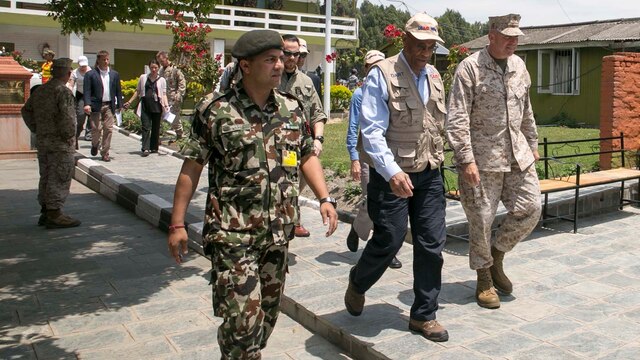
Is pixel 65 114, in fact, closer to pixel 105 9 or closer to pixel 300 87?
pixel 105 9

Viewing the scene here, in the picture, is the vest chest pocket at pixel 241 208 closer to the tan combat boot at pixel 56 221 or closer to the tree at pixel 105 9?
the tree at pixel 105 9

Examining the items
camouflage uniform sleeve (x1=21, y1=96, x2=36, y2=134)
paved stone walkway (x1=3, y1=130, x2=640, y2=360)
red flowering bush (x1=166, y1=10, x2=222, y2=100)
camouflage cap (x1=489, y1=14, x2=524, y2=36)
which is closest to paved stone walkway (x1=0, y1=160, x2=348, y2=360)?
paved stone walkway (x1=3, y1=130, x2=640, y2=360)

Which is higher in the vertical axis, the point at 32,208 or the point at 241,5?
the point at 241,5

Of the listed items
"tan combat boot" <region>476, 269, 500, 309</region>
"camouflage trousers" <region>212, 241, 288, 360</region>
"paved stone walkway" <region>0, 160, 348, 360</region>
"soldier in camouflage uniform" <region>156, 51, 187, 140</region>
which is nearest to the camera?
"camouflage trousers" <region>212, 241, 288, 360</region>

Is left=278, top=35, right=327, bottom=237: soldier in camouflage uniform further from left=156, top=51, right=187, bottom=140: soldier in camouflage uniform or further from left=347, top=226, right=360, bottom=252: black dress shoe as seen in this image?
left=156, top=51, right=187, bottom=140: soldier in camouflage uniform

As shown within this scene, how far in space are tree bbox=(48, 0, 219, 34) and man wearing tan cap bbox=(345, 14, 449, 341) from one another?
367 cm

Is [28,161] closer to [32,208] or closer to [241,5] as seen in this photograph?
[32,208]

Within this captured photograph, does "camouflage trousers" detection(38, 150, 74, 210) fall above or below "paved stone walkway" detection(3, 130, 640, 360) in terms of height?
above

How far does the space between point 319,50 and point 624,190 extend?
26.4 meters

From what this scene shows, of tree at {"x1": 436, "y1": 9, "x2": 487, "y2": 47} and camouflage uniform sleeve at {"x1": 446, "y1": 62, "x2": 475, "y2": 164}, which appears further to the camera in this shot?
tree at {"x1": 436, "y1": 9, "x2": 487, "y2": 47}

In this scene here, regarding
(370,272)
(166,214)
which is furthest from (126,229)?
(370,272)

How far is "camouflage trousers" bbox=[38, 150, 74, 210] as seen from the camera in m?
8.09

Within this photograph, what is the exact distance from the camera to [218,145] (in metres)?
3.52

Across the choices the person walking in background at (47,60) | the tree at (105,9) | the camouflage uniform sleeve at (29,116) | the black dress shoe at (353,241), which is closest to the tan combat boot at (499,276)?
the black dress shoe at (353,241)
